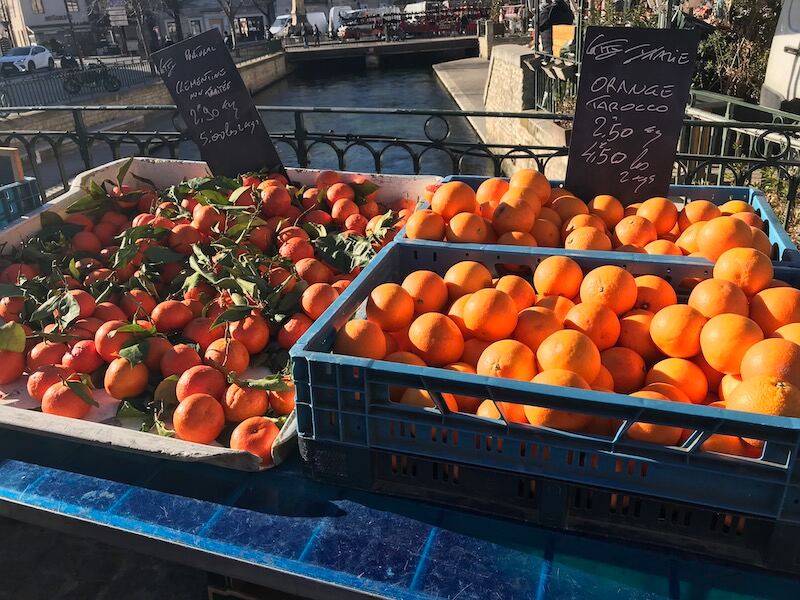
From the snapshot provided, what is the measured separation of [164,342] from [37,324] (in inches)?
28.1

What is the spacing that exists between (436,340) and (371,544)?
0.59 m

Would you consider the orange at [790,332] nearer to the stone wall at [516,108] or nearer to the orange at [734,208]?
the orange at [734,208]

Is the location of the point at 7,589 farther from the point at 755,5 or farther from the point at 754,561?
the point at 755,5

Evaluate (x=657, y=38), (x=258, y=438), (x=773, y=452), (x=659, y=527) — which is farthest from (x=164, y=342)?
(x=657, y=38)

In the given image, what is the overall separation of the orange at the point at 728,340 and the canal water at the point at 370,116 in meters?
3.36

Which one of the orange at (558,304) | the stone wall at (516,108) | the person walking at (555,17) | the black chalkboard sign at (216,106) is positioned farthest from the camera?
the person walking at (555,17)

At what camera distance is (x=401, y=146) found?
8180 mm

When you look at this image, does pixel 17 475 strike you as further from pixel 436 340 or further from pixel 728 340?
pixel 728 340

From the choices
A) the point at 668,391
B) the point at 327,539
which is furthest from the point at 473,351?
the point at 327,539

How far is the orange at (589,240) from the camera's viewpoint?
2363mm

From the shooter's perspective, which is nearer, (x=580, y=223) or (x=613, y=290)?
(x=613, y=290)

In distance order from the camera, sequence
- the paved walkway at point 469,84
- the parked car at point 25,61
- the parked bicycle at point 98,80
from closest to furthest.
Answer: the paved walkway at point 469,84, the parked bicycle at point 98,80, the parked car at point 25,61

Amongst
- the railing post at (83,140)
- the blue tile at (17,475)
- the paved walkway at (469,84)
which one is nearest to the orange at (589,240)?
the blue tile at (17,475)

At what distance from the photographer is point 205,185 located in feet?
11.8
